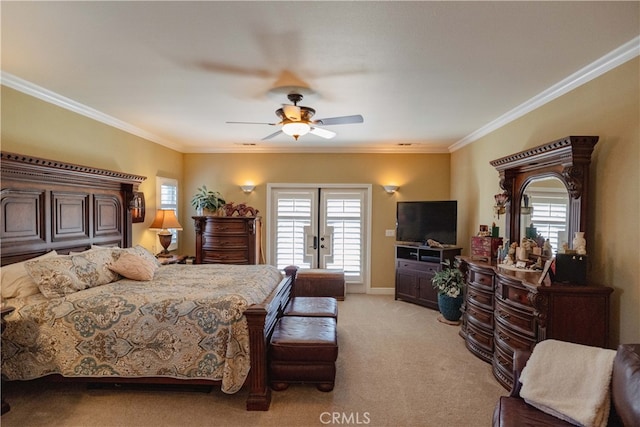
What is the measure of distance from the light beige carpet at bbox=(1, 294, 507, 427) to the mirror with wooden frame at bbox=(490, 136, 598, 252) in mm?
1560

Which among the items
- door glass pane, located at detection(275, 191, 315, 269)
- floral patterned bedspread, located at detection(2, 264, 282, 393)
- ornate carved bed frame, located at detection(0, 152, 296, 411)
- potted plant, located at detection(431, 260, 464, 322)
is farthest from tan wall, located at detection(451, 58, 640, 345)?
door glass pane, located at detection(275, 191, 315, 269)

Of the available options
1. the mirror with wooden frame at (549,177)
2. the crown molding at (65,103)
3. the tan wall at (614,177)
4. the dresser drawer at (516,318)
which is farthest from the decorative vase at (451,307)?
the crown molding at (65,103)

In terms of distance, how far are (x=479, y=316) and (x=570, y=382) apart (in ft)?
6.00

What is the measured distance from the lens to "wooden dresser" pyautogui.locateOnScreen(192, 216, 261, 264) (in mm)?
5438

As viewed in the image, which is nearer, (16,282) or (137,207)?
(16,282)

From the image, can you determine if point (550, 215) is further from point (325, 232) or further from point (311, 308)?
point (325, 232)

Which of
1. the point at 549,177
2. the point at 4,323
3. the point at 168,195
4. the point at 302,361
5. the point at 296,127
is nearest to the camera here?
the point at 4,323

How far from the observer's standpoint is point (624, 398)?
1.59 meters

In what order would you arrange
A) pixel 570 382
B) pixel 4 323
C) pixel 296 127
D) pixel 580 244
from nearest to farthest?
pixel 570 382, pixel 4 323, pixel 580 244, pixel 296 127

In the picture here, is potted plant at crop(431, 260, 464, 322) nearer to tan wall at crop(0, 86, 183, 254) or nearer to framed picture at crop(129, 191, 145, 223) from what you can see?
framed picture at crop(129, 191, 145, 223)

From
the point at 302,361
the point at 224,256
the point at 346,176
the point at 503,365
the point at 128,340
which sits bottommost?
the point at 503,365

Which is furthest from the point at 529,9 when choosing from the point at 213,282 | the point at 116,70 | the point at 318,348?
the point at 213,282

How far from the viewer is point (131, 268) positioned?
3.38 meters

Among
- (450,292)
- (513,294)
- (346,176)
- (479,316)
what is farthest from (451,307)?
(346,176)
